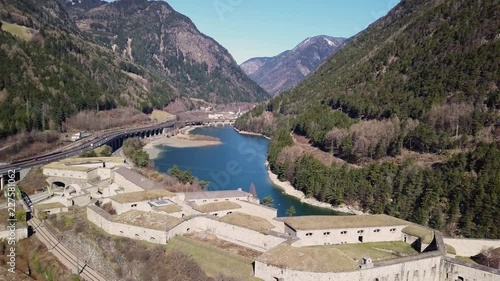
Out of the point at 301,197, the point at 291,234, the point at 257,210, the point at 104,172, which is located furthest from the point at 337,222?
the point at 104,172

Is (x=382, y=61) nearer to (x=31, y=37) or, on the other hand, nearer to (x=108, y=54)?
(x=31, y=37)

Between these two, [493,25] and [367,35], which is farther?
[367,35]

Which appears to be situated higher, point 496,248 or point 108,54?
point 108,54

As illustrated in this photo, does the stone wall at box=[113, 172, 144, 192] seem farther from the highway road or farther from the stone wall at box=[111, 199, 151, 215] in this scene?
the highway road

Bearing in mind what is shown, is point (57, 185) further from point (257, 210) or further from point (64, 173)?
point (257, 210)

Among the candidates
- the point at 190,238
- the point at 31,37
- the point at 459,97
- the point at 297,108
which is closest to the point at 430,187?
the point at 459,97

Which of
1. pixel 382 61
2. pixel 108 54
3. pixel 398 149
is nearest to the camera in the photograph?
pixel 398 149

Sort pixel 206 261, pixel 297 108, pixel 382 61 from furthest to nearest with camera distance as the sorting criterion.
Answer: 1. pixel 297 108
2. pixel 382 61
3. pixel 206 261
